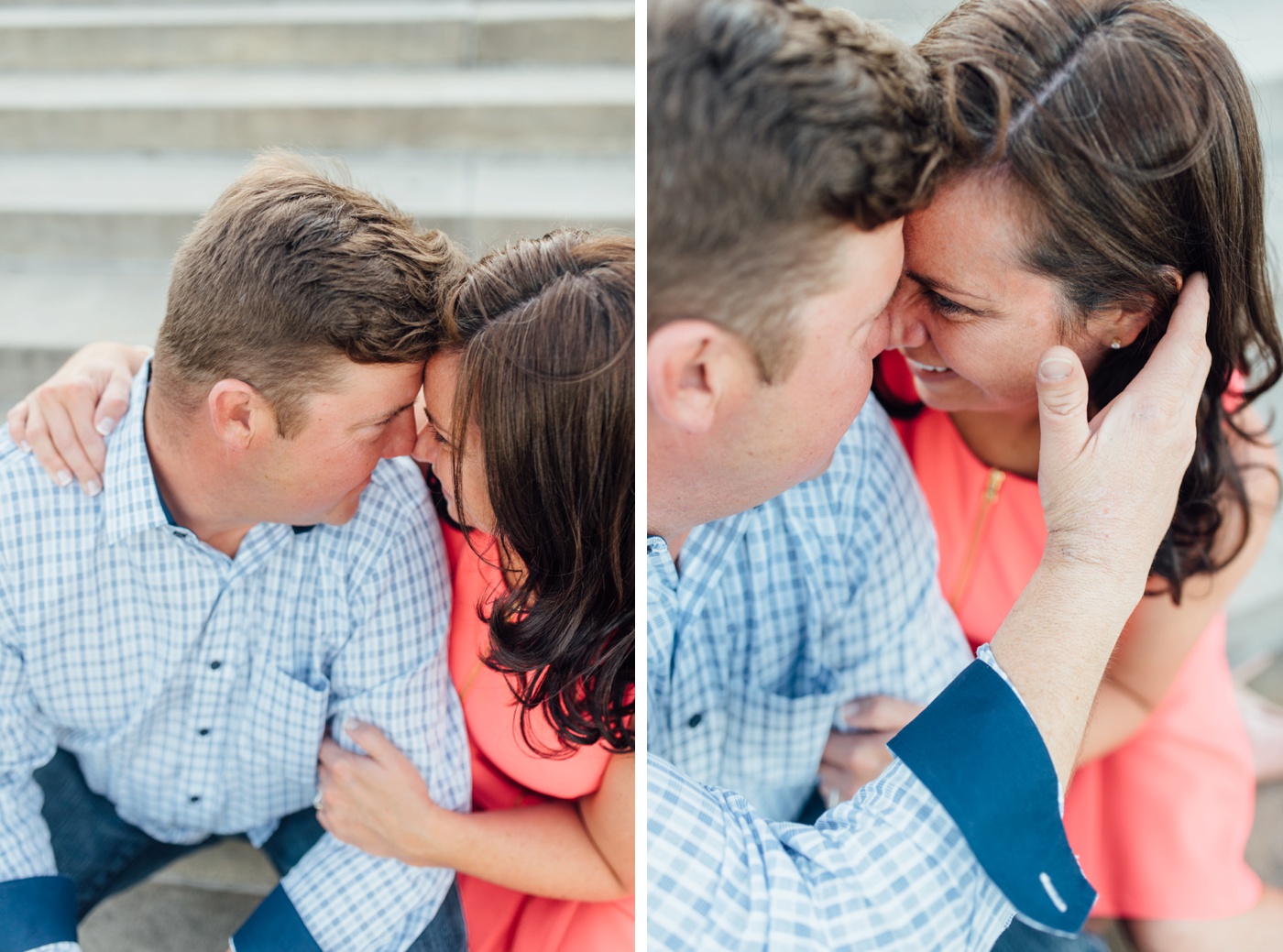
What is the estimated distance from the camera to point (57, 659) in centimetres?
119

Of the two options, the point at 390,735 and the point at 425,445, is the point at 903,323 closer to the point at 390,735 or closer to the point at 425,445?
the point at 425,445

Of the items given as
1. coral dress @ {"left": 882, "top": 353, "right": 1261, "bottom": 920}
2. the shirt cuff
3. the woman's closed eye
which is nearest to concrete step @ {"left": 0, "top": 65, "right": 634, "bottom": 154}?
coral dress @ {"left": 882, "top": 353, "right": 1261, "bottom": 920}

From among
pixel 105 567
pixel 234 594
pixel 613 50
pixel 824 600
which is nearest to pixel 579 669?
pixel 824 600

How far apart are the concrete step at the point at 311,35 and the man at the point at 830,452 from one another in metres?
1.94

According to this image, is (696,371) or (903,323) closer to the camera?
(696,371)

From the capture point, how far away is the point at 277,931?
1.21 metres

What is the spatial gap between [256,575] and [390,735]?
0.25 metres

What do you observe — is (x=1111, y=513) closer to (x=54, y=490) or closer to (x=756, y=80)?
(x=756, y=80)

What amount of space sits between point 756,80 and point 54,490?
905 millimetres

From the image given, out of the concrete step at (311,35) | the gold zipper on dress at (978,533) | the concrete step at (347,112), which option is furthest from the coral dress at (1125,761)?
the concrete step at (311,35)

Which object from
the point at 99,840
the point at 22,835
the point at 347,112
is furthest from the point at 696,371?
the point at 347,112

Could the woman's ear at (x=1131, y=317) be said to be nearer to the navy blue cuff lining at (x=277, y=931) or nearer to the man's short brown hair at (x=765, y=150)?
the man's short brown hair at (x=765, y=150)

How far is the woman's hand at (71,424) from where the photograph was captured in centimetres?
113

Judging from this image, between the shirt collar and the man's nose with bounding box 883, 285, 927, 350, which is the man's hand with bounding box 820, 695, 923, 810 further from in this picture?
the shirt collar
